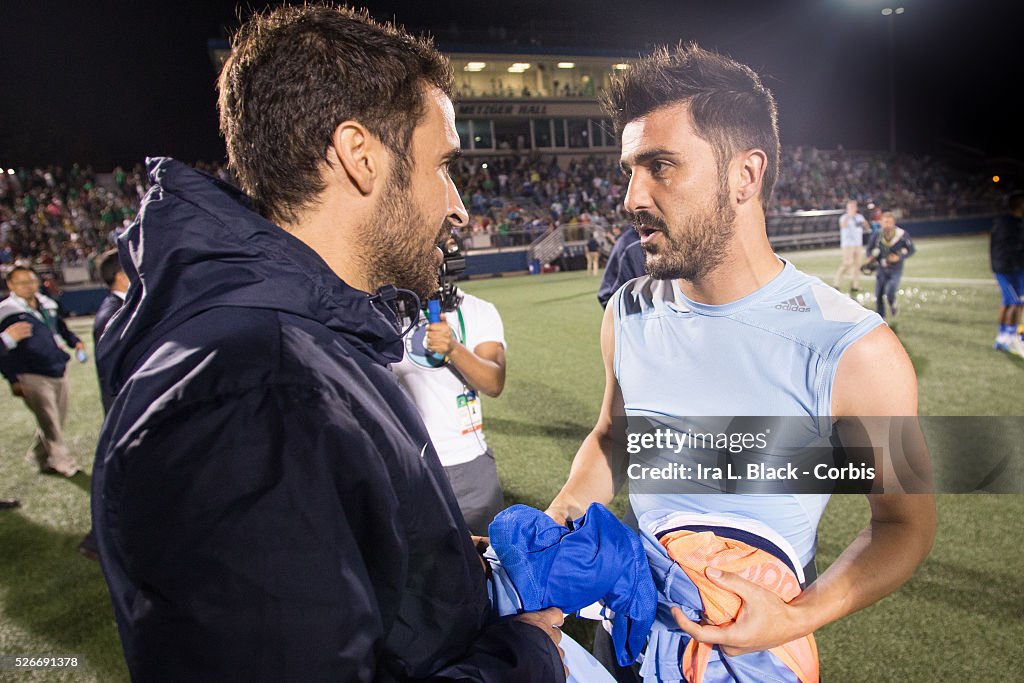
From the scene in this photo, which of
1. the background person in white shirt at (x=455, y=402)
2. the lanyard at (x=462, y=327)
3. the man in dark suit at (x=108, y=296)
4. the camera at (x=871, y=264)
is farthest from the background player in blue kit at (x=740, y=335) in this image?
the camera at (x=871, y=264)

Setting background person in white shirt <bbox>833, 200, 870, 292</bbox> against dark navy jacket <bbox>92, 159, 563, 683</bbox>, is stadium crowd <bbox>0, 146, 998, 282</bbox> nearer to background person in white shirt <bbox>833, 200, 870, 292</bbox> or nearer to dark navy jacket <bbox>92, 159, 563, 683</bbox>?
background person in white shirt <bbox>833, 200, 870, 292</bbox>

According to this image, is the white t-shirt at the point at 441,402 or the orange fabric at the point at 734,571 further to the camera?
the white t-shirt at the point at 441,402

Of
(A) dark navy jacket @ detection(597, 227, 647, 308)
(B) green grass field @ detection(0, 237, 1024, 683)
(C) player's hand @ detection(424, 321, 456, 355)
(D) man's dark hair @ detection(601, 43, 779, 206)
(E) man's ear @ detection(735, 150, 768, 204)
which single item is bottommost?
(B) green grass field @ detection(0, 237, 1024, 683)

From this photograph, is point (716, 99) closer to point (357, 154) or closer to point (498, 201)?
point (357, 154)

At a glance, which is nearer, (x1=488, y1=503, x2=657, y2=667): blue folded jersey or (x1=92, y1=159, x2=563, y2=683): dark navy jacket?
(x1=92, y1=159, x2=563, y2=683): dark navy jacket

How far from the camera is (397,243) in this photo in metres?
0.94

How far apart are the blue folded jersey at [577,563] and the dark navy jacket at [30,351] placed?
4.92m

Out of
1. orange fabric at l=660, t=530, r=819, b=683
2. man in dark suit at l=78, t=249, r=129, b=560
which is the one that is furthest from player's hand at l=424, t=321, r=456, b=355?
man in dark suit at l=78, t=249, r=129, b=560

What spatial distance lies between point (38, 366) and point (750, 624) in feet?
17.5

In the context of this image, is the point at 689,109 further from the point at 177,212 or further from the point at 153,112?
the point at 153,112

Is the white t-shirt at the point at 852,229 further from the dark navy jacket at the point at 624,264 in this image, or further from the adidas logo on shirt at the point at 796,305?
the adidas logo on shirt at the point at 796,305

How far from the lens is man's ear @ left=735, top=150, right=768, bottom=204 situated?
113 cm

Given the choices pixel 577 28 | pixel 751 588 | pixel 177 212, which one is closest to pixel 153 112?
pixel 577 28

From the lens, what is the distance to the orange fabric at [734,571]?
1052mm
